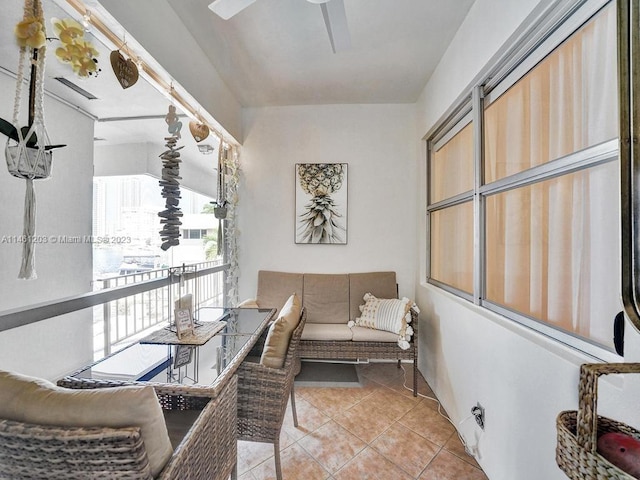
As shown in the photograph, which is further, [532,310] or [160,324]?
[160,324]

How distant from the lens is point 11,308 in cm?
109

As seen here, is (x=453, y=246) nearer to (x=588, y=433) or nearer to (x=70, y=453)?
(x=588, y=433)

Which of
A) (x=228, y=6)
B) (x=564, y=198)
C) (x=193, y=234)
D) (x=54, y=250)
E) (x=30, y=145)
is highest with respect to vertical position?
(x=228, y=6)

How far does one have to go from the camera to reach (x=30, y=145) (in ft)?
3.03

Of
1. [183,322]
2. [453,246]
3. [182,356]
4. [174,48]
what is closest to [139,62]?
[174,48]

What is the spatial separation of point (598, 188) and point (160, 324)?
117 inches

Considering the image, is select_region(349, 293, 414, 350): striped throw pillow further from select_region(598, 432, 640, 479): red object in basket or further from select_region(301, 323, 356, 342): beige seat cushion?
select_region(598, 432, 640, 479): red object in basket

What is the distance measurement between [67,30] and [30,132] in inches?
16.0

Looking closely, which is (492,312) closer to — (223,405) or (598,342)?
(598,342)

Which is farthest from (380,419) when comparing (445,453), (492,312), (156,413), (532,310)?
(156,413)

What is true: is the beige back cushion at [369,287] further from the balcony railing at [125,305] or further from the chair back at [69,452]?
the chair back at [69,452]

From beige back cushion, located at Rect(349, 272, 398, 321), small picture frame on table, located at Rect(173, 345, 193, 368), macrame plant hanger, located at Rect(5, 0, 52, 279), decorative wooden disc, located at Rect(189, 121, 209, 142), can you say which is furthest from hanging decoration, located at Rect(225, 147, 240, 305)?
macrame plant hanger, located at Rect(5, 0, 52, 279)

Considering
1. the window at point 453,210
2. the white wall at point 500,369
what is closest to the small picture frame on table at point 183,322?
the white wall at point 500,369

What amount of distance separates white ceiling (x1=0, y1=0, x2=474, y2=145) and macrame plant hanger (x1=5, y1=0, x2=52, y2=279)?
7.1 inches
